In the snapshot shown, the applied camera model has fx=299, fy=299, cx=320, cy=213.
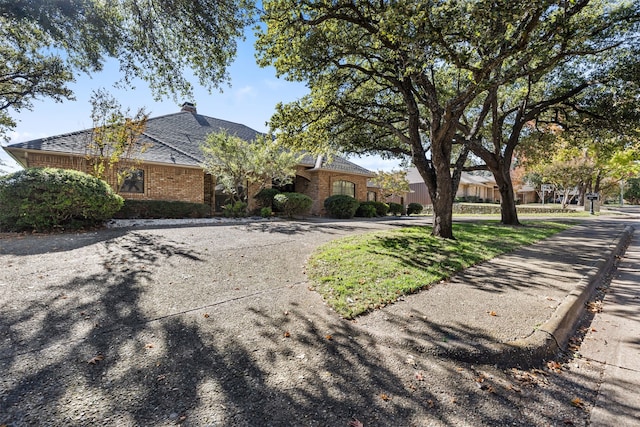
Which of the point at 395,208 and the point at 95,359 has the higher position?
the point at 395,208

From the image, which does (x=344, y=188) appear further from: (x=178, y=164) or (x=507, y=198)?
(x=178, y=164)

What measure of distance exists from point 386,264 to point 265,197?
37.0 feet

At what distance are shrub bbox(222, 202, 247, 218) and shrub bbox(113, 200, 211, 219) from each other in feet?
3.01

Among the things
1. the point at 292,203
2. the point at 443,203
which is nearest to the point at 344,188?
the point at 292,203

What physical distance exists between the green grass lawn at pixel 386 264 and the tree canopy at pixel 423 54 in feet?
4.10

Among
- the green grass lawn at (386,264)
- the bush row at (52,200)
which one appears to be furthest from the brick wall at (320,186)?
the bush row at (52,200)

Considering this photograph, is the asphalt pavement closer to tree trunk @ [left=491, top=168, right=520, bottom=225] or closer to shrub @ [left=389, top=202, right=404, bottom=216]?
tree trunk @ [left=491, top=168, right=520, bottom=225]

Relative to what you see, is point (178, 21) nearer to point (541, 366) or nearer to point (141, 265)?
point (141, 265)

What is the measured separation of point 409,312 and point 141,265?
4.39m

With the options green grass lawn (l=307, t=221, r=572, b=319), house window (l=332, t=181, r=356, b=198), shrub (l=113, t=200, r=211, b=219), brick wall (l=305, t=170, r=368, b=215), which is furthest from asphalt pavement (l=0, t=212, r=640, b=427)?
house window (l=332, t=181, r=356, b=198)

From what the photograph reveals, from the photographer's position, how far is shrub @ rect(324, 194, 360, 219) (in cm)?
1597

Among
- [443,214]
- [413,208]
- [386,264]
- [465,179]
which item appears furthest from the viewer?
[465,179]

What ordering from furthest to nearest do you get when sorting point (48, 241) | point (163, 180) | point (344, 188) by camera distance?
point (344, 188) → point (163, 180) → point (48, 241)

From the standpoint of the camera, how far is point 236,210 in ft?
43.7
